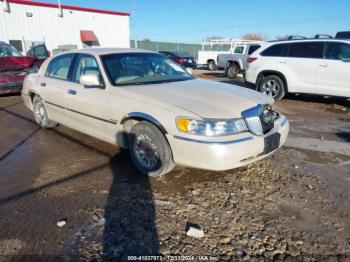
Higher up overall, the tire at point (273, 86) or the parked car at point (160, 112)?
the parked car at point (160, 112)

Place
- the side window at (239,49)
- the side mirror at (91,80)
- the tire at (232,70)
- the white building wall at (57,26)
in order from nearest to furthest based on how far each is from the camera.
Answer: the side mirror at (91,80) → the tire at (232,70) → the side window at (239,49) → the white building wall at (57,26)

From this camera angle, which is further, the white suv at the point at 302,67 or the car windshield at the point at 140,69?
the white suv at the point at 302,67

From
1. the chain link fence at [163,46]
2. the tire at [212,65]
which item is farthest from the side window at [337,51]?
the chain link fence at [163,46]

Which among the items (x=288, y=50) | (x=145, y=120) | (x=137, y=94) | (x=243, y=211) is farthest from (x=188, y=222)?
(x=288, y=50)

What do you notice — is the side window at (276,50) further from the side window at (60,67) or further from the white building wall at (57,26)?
the white building wall at (57,26)

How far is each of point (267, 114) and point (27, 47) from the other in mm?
21188

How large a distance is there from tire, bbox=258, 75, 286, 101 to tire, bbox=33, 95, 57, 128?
20.1 ft

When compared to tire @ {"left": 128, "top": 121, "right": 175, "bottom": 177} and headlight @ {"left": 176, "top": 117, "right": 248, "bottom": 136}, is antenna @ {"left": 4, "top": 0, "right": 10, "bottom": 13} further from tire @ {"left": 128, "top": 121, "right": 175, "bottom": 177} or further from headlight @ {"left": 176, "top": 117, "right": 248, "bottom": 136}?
headlight @ {"left": 176, "top": 117, "right": 248, "bottom": 136}

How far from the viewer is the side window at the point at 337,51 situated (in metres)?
7.87

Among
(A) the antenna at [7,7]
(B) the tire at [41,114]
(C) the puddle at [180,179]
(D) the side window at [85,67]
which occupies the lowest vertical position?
(C) the puddle at [180,179]

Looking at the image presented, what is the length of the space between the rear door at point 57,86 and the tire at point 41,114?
30 centimetres

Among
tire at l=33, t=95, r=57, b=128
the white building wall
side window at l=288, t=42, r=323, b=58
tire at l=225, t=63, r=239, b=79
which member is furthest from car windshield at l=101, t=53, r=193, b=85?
the white building wall

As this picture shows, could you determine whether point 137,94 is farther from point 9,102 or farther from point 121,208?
point 9,102

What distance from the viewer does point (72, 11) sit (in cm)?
2372
